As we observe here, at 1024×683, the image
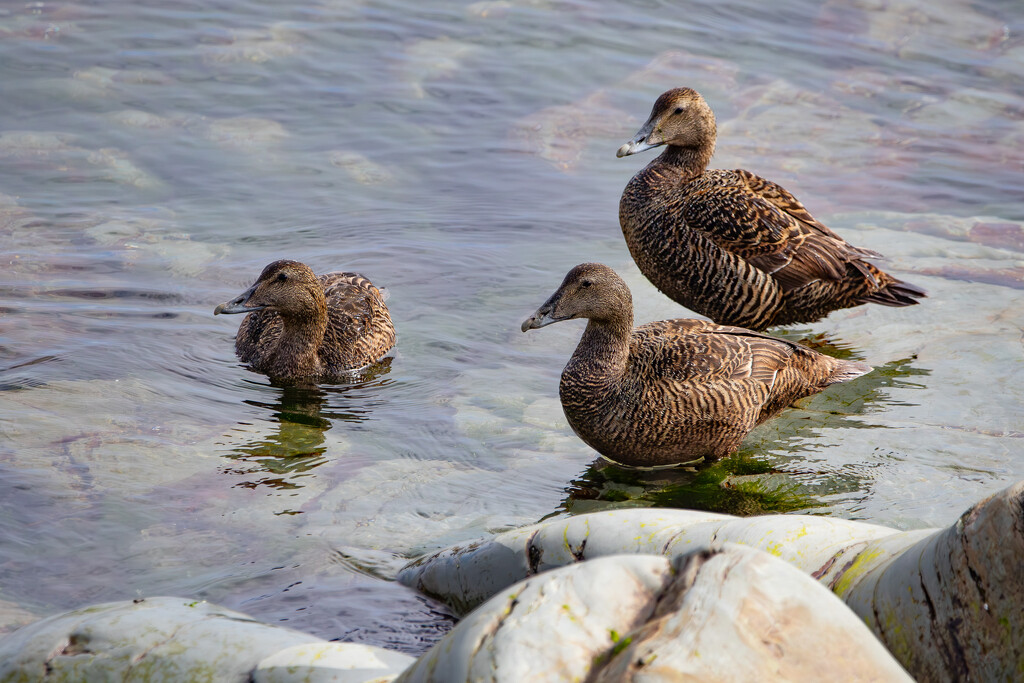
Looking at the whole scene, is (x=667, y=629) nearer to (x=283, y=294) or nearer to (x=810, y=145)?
(x=283, y=294)

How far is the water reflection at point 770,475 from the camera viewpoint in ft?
19.9

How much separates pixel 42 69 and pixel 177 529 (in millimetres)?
9434

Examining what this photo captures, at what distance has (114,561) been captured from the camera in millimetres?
5074

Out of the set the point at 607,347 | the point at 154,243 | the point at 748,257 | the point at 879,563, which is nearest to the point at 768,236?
the point at 748,257

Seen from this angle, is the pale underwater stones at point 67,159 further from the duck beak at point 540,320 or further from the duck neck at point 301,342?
the duck beak at point 540,320

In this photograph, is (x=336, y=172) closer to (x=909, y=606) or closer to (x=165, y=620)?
(x=165, y=620)

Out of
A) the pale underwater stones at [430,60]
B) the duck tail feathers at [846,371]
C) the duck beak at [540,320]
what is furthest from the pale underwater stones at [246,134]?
the duck tail feathers at [846,371]

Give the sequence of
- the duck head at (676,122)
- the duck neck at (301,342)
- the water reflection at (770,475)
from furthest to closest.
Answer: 1. the duck head at (676,122)
2. the duck neck at (301,342)
3. the water reflection at (770,475)

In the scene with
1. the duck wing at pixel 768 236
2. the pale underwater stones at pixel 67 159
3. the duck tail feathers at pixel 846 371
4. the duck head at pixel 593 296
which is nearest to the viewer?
the duck head at pixel 593 296

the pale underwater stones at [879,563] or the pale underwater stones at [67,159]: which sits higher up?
the pale underwater stones at [67,159]

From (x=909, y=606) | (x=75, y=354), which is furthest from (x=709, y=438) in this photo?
(x=75, y=354)

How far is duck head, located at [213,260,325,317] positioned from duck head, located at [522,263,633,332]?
2.35 m

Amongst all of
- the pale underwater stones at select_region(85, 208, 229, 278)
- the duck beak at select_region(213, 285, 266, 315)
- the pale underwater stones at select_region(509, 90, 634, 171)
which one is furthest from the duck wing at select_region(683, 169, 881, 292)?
the pale underwater stones at select_region(85, 208, 229, 278)

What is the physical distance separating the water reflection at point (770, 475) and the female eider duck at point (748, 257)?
3.01 feet
